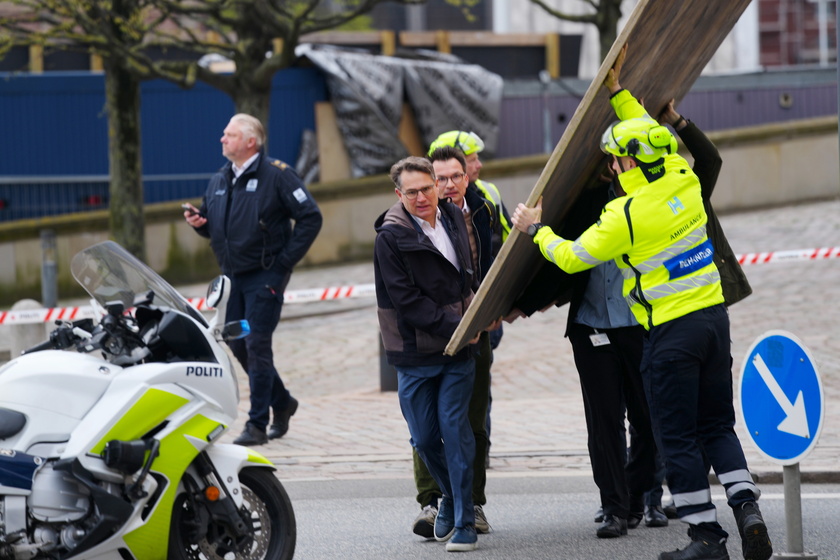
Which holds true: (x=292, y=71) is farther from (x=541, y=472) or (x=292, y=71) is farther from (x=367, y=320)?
(x=541, y=472)

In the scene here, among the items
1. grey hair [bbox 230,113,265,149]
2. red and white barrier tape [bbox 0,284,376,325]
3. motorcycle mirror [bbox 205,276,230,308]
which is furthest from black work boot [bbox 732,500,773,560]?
red and white barrier tape [bbox 0,284,376,325]

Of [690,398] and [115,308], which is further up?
[115,308]

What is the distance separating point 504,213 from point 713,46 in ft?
5.33

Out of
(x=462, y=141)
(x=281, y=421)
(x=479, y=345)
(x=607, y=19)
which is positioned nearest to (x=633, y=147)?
(x=479, y=345)

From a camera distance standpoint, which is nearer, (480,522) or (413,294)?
(413,294)

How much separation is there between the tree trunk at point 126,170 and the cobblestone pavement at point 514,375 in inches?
44.2

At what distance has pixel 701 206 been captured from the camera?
5441 millimetres

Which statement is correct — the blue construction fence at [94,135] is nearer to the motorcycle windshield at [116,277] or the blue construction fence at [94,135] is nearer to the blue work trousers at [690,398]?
the motorcycle windshield at [116,277]

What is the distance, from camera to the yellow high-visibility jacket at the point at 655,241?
17.5 feet

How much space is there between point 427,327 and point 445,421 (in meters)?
0.46

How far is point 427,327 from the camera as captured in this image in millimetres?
5727

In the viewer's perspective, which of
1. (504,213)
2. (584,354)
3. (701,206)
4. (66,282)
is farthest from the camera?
(66,282)

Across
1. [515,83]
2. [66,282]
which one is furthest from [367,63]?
[66,282]

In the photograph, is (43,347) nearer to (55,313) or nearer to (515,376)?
(55,313)
